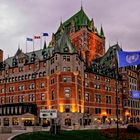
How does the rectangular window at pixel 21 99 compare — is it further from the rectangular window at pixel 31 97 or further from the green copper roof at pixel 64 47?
the green copper roof at pixel 64 47

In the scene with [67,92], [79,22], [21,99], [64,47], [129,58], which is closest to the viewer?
[129,58]

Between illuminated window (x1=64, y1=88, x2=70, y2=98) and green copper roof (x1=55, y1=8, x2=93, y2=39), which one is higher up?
green copper roof (x1=55, y1=8, x2=93, y2=39)

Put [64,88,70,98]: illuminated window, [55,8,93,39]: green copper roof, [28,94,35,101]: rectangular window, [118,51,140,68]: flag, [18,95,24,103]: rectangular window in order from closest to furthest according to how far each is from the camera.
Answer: [118,51,140,68]: flag
[64,88,70,98]: illuminated window
[28,94,35,101]: rectangular window
[18,95,24,103]: rectangular window
[55,8,93,39]: green copper roof

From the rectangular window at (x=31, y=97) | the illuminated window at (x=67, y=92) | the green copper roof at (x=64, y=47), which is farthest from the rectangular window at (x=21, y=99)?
the green copper roof at (x=64, y=47)

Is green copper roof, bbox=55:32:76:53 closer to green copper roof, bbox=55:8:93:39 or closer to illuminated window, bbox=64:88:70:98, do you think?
illuminated window, bbox=64:88:70:98

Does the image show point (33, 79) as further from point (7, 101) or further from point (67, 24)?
point (67, 24)

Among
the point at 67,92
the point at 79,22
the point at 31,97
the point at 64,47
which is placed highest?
the point at 79,22

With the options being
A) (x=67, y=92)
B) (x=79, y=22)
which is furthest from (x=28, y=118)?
(x=79, y=22)

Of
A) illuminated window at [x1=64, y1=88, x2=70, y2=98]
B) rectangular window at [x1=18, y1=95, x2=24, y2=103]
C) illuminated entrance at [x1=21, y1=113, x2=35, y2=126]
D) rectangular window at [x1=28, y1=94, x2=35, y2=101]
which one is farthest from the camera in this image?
rectangular window at [x1=18, y1=95, x2=24, y2=103]

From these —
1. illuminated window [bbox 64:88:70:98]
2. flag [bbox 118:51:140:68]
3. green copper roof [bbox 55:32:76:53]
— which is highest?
green copper roof [bbox 55:32:76:53]

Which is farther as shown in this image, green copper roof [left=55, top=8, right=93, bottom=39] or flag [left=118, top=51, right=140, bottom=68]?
green copper roof [left=55, top=8, right=93, bottom=39]

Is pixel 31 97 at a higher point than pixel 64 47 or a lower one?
lower

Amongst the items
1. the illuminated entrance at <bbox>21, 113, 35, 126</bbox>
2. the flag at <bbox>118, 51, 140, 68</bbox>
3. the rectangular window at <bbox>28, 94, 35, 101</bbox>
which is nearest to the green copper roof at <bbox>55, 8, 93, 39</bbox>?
the rectangular window at <bbox>28, 94, 35, 101</bbox>

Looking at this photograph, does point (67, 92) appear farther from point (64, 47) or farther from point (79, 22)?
point (79, 22)
